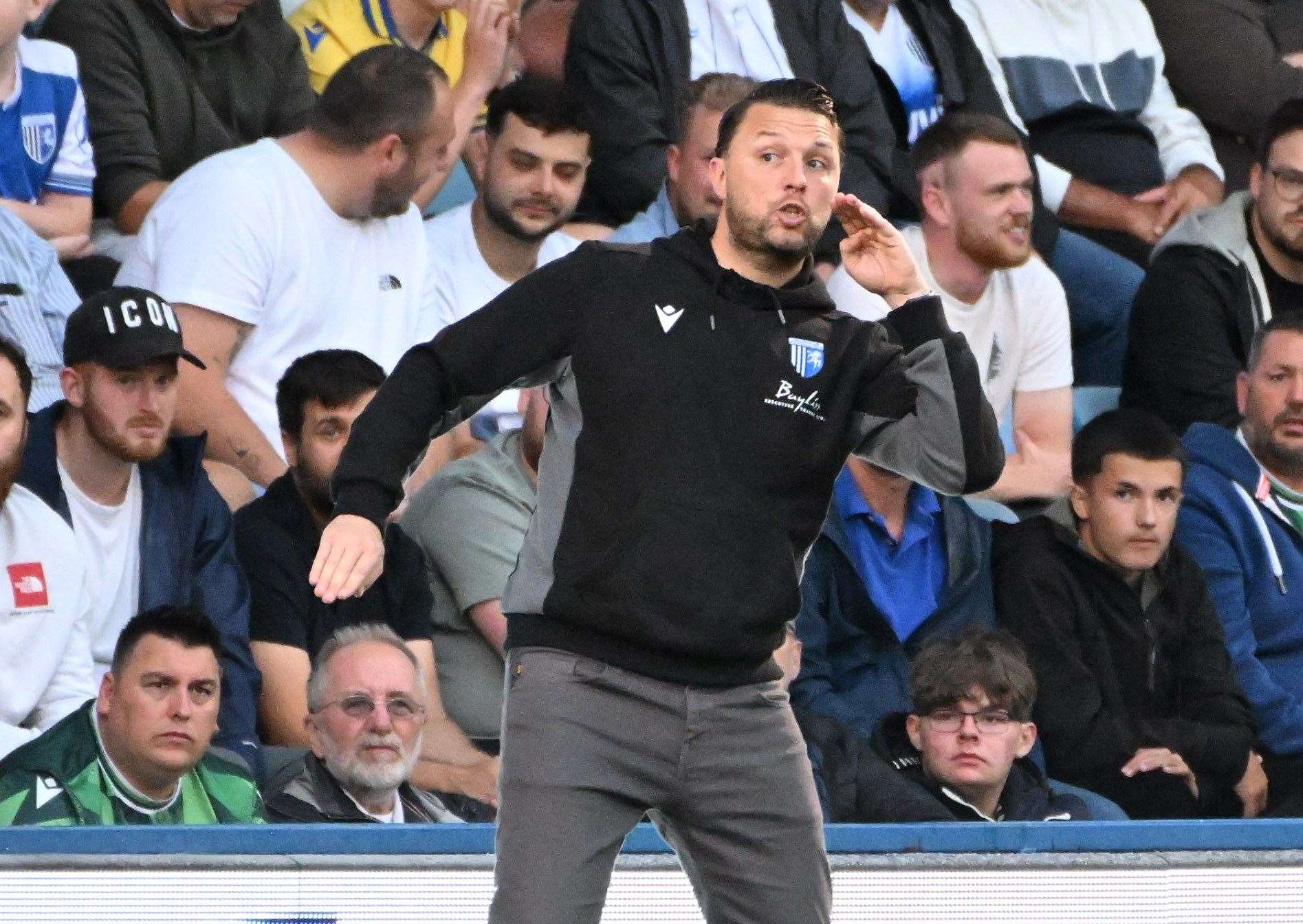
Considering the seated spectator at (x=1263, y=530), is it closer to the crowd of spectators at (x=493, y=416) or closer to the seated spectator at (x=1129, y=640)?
the crowd of spectators at (x=493, y=416)

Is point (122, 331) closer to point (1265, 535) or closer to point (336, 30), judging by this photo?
point (336, 30)

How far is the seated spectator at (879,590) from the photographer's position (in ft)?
17.8

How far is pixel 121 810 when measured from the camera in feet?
14.7

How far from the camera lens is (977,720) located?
5.05 meters

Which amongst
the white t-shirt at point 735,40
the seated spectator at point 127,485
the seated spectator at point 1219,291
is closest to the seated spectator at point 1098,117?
the seated spectator at point 1219,291

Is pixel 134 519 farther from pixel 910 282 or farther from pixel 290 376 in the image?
pixel 910 282

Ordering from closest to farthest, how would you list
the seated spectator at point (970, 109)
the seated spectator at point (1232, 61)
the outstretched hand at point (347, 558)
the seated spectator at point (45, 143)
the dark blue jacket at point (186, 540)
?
1. the outstretched hand at point (347, 558)
2. the dark blue jacket at point (186, 540)
3. the seated spectator at point (45, 143)
4. the seated spectator at point (970, 109)
5. the seated spectator at point (1232, 61)

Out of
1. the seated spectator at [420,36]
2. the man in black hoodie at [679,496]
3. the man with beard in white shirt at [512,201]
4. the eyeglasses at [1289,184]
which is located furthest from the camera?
the eyeglasses at [1289,184]

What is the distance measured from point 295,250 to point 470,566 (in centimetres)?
101

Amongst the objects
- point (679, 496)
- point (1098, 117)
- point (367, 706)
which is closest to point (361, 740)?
point (367, 706)

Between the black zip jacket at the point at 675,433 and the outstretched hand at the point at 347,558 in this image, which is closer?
the outstretched hand at the point at 347,558

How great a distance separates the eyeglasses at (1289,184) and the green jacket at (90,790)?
13.0ft

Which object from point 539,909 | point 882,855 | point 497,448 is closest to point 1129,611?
point 497,448

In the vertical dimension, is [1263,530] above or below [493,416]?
below
